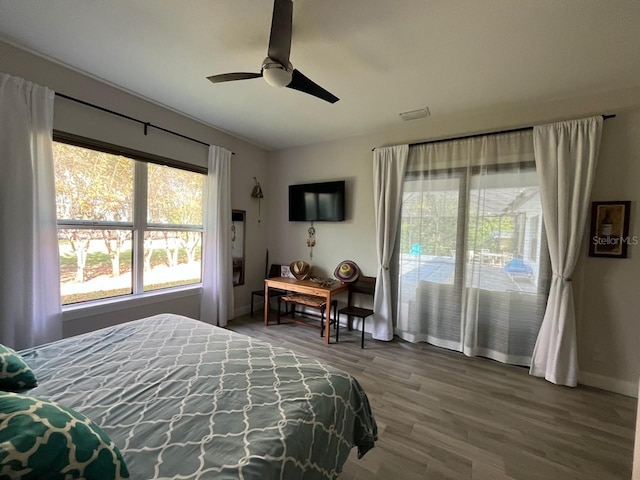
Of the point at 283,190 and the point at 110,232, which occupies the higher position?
the point at 283,190

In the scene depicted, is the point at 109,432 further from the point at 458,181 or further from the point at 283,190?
the point at 283,190

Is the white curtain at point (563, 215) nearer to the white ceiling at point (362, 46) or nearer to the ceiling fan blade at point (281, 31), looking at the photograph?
the white ceiling at point (362, 46)

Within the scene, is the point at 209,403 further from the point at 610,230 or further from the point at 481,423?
the point at 610,230

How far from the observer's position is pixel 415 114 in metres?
2.94

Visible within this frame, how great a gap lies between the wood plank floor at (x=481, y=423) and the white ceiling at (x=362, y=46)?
2713 millimetres

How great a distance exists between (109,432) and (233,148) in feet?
11.7

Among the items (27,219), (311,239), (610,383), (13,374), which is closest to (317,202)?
(311,239)

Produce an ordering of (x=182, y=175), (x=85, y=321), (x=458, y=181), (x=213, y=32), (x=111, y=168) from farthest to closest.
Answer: (x=182, y=175) → (x=458, y=181) → (x=111, y=168) → (x=85, y=321) → (x=213, y=32)

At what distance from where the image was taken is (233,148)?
3.80 meters

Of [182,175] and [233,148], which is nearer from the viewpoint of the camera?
[182,175]

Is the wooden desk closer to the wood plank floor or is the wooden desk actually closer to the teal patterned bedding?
the wood plank floor

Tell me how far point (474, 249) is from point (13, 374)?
3.50 metres

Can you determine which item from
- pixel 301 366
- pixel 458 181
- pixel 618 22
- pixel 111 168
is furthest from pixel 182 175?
pixel 618 22

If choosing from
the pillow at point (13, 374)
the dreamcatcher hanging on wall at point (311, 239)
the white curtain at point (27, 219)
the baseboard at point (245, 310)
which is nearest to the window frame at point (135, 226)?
the white curtain at point (27, 219)
